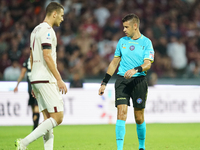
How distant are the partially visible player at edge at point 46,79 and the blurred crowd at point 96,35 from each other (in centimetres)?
839

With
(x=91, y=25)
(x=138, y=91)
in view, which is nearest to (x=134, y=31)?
(x=138, y=91)

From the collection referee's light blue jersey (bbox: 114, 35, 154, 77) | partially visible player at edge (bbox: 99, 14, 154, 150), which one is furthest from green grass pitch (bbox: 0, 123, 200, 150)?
referee's light blue jersey (bbox: 114, 35, 154, 77)

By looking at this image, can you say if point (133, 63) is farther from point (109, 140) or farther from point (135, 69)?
point (109, 140)

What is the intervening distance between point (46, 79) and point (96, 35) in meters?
11.0

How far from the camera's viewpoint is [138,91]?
22.2 feet

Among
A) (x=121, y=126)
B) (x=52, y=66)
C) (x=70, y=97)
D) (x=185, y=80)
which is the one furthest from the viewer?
(x=185, y=80)

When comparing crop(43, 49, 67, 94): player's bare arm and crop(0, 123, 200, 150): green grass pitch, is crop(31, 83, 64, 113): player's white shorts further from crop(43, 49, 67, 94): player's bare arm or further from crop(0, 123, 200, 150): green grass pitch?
crop(0, 123, 200, 150): green grass pitch

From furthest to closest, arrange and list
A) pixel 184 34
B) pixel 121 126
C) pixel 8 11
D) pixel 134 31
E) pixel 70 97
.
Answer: pixel 184 34, pixel 8 11, pixel 70 97, pixel 134 31, pixel 121 126

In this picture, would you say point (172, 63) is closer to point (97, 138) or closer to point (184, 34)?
point (184, 34)

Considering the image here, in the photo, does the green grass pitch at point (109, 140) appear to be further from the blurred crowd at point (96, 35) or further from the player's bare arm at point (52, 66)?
the blurred crowd at point (96, 35)

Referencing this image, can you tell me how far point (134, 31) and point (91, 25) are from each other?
386 inches

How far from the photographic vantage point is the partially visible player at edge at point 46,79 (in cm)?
543

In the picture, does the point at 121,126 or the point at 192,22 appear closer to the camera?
the point at 121,126

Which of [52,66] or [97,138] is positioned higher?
[52,66]
